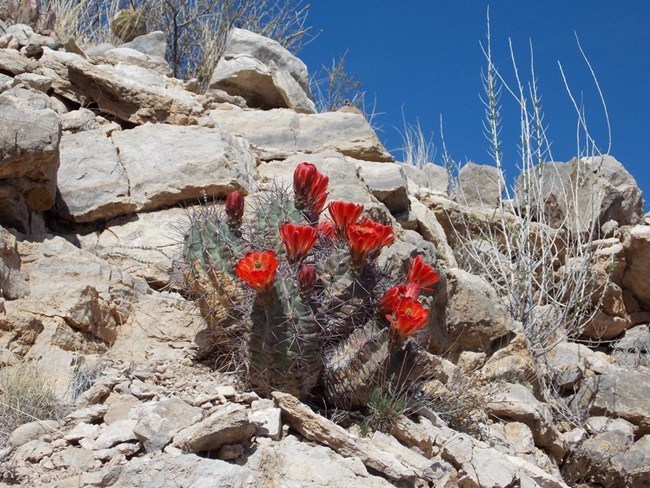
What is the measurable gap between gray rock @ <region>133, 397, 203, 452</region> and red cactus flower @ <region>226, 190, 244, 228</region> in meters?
1.05

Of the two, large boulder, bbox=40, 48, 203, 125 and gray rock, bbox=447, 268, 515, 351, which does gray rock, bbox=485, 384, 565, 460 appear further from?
large boulder, bbox=40, 48, 203, 125

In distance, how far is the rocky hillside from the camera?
11.5ft

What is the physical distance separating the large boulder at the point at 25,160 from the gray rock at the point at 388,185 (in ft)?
7.94

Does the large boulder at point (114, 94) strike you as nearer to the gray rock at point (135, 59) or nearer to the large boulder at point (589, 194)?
the gray rock at point (135, 59)

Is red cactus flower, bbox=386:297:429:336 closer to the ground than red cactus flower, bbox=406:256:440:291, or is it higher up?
closer to the ground

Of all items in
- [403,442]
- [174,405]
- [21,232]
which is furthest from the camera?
[21,232]

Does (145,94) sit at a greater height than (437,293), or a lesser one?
greater

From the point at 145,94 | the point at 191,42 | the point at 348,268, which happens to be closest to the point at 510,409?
the point at 348,268

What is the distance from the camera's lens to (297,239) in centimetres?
404

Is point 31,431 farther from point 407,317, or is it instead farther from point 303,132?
point 303,132

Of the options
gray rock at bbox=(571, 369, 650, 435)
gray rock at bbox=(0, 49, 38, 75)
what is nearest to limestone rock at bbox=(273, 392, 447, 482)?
gray rock at bbox=(571, 369, 650, 435)

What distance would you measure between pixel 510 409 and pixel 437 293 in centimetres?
82

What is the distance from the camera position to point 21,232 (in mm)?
5160

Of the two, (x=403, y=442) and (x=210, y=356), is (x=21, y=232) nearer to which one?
(x=210, y=356)
